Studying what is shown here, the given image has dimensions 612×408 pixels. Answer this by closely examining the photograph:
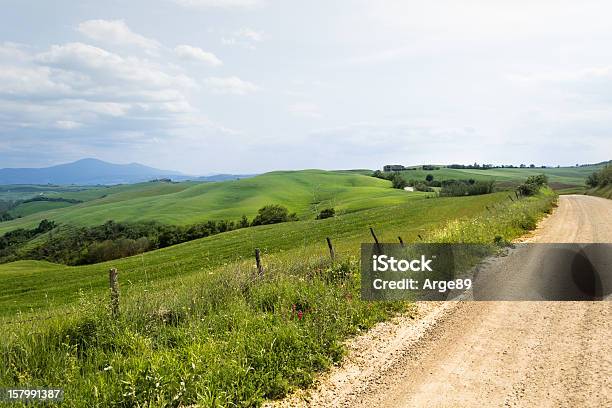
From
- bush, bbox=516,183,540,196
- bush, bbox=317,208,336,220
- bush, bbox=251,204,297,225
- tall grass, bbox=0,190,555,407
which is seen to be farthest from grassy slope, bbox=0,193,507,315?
bush, bbox=251,204,297,225

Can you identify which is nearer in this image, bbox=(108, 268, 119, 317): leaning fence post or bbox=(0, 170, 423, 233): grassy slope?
bbox=(108, 268, 119, 317): leaning fence post

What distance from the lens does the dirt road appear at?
664 centimetres

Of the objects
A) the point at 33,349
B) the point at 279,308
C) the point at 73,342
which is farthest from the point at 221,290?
the point at 33,349

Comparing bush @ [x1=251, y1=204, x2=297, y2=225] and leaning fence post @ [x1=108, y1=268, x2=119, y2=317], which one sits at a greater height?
leaning fence post @ [x1=108, y1=268, x2=119, y2=317]

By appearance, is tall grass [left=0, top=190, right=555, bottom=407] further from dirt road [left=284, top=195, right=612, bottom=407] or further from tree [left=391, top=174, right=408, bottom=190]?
tree [left=391, top=174, right=408, bottom=190]

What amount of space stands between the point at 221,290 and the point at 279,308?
1748mm

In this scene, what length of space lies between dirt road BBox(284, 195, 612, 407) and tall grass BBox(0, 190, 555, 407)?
698 millimetres

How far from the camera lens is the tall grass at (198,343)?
22.0 feet

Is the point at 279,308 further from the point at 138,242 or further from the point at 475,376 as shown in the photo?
the point at 138,242

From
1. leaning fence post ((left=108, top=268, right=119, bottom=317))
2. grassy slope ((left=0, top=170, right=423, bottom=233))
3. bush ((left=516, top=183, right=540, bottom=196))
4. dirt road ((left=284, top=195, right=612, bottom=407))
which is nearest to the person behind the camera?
dirt road ((left=284, top=195, right=612, bottom=407))

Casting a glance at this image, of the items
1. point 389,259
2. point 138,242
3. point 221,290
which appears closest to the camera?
point 221,290

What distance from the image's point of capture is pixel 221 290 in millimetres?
10828

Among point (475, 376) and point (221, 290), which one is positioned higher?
point (221, 290)

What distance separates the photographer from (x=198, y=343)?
802 cm
